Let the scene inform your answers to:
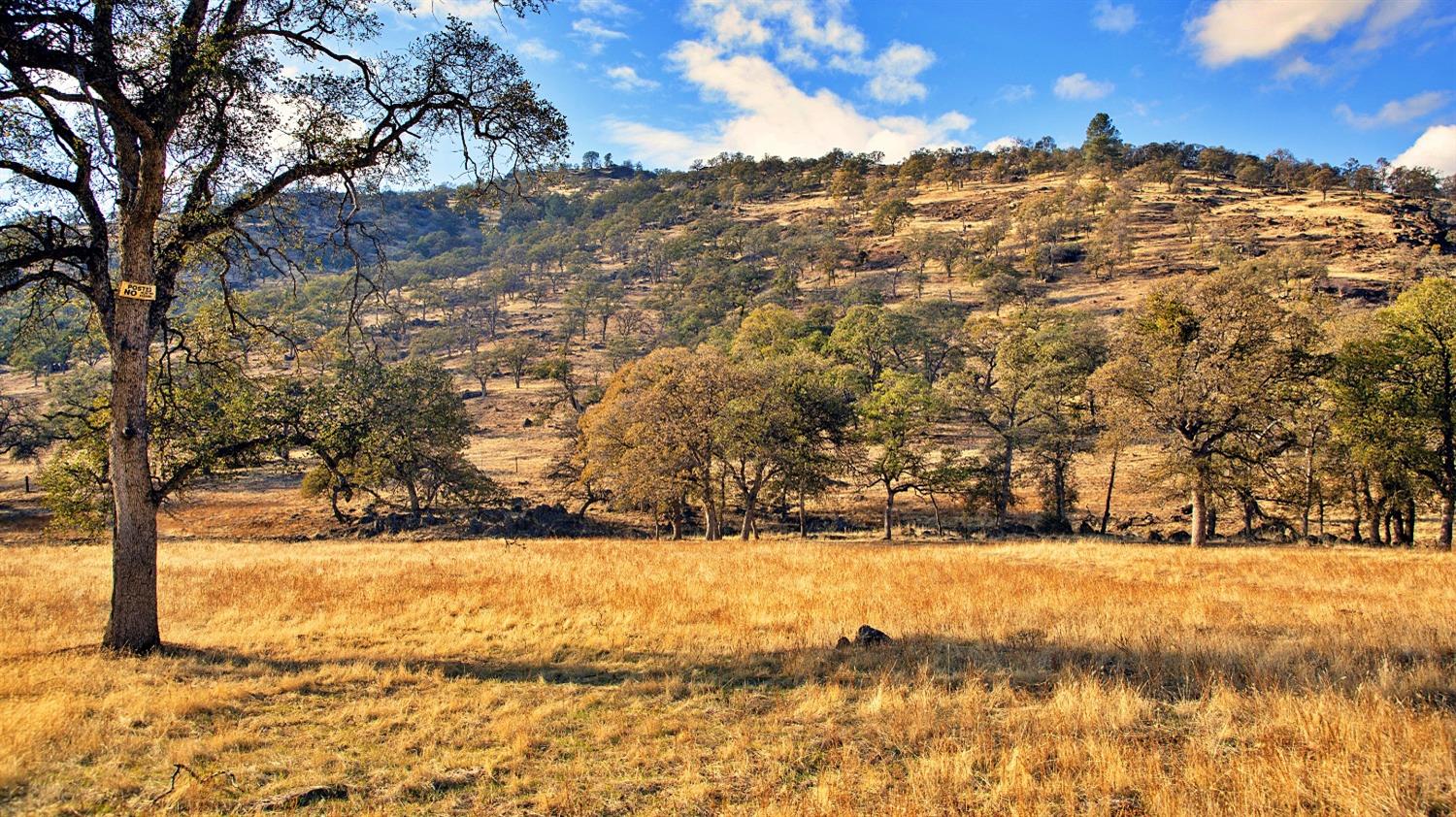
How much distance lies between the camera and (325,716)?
6.84 meters

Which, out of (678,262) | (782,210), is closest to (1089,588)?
(678,262)

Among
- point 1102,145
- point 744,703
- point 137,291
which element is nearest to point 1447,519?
point 744,703

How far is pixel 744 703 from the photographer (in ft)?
23.5

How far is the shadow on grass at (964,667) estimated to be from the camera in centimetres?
691

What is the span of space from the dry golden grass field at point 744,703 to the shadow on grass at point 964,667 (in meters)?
0.05

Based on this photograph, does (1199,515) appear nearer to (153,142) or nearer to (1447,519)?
(1447,519)

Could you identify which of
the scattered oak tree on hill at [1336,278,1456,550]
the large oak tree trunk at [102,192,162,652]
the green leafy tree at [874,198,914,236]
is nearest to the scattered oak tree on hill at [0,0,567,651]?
the large oak tree trunk at [102,192,162,652]

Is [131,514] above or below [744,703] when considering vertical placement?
above

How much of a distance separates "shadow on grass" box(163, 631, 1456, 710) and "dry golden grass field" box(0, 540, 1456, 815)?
5 cm

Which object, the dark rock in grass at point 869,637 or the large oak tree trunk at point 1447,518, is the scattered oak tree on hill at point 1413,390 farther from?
the dark rock in grass at point 869,637

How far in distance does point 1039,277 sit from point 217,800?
114161 millimetres

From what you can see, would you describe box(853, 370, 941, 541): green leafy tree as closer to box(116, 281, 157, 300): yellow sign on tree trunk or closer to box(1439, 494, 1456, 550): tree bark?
box(1439, 494, 1456, 550): tree bark

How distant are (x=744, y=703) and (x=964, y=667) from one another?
2856mm

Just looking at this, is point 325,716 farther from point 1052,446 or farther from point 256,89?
point 1052,446
